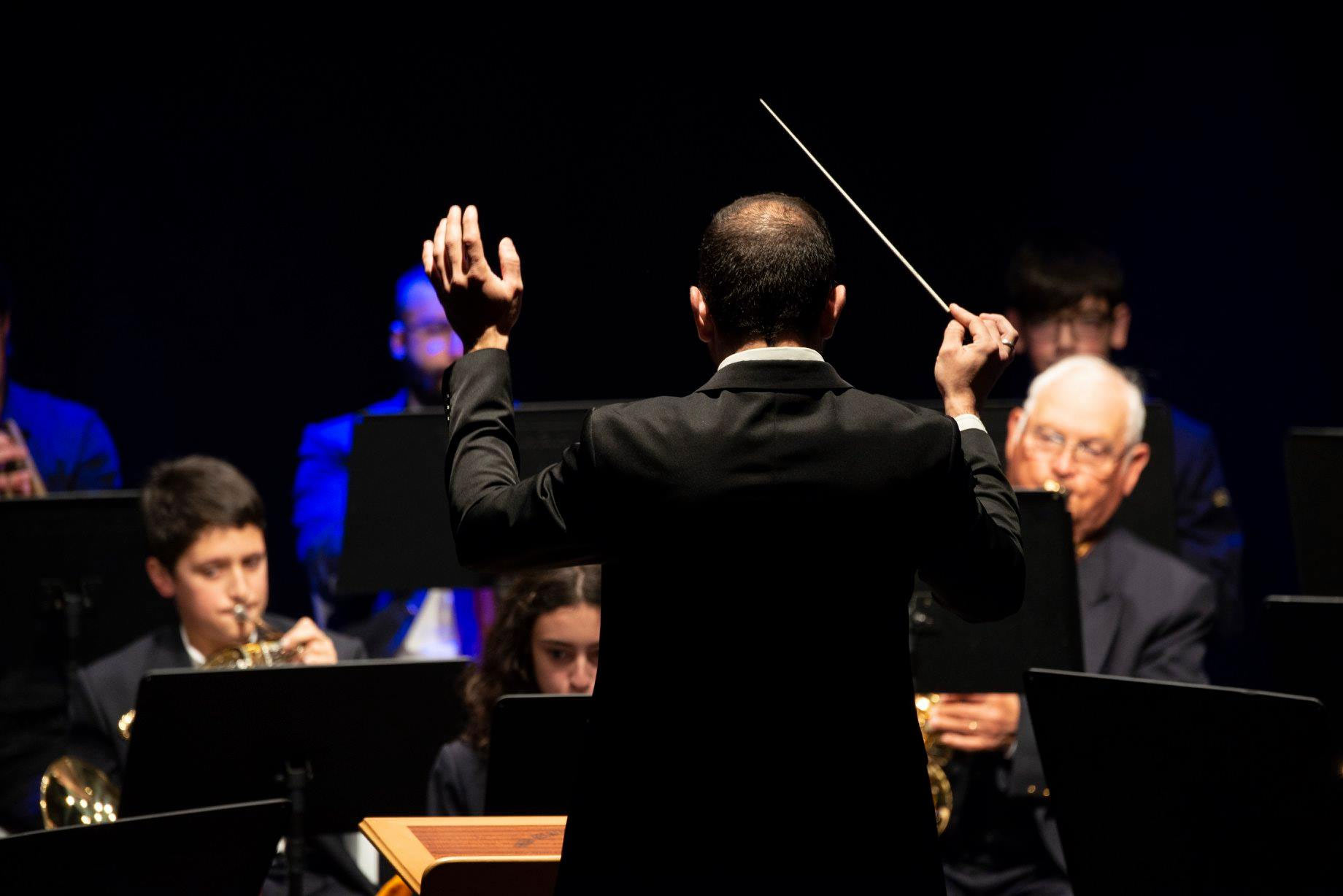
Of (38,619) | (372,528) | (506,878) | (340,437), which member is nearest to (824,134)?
(340,437)

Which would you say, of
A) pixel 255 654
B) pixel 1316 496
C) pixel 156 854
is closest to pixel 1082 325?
pixel 1316 496

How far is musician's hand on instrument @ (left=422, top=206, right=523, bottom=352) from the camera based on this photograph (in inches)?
69.7

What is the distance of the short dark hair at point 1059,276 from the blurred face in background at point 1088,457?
0.62 metres

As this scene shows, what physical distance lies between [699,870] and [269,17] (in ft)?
14.8

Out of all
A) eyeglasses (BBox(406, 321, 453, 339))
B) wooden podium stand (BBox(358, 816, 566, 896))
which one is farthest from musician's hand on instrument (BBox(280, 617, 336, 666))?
wooden podium stand (BBox(358, 816, 566, 896))

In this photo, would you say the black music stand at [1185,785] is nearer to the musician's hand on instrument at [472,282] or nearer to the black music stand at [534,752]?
the black music stand at [534,752]

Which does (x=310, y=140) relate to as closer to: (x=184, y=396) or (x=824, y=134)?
(x=184, y=396)

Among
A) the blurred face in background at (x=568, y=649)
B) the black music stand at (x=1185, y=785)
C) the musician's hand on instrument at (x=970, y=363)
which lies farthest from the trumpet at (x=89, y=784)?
the musician's hand on instrument at (x=970, y=363)

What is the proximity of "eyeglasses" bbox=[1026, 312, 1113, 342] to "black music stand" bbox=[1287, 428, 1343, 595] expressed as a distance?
4.18ft

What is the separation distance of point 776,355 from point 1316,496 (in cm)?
214

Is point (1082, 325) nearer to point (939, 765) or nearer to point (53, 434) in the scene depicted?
point (939, 765)

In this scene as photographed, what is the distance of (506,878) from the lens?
1.92m

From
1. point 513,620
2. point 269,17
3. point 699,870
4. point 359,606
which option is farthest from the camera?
point 269,17

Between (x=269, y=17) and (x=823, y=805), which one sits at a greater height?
(x=269, y=17)
